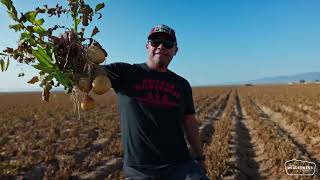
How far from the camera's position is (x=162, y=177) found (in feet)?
10.3

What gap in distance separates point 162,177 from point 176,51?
1018 mm

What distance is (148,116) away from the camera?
3.19 m

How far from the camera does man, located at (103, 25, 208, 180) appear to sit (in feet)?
10.3

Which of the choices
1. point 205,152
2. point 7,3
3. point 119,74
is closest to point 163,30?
point 119,74

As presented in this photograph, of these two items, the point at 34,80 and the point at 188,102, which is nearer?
the point at 34,80

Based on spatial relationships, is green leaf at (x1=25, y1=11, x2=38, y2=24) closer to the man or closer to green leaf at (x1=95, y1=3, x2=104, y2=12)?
green leaf at (x1=95, y1=3, x2=104, y2=12)

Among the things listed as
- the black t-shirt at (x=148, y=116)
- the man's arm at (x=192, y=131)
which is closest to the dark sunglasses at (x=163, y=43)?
the black t-shirt at (x=148, y=116)

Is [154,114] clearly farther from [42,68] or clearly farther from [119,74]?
[42,68]

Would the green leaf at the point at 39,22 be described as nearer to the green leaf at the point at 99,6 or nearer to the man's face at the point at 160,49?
the green leaf at the point at 99,6

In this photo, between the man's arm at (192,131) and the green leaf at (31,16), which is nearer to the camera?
the green leaf at (31,16)

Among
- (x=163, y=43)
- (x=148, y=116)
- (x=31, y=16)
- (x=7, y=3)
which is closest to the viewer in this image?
(x=7, y=3)

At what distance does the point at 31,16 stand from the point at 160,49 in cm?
112

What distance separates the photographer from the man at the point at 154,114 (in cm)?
315

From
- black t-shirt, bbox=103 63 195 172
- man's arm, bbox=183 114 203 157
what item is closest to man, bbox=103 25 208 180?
black t-shirt, bbox=103 63 195 172
